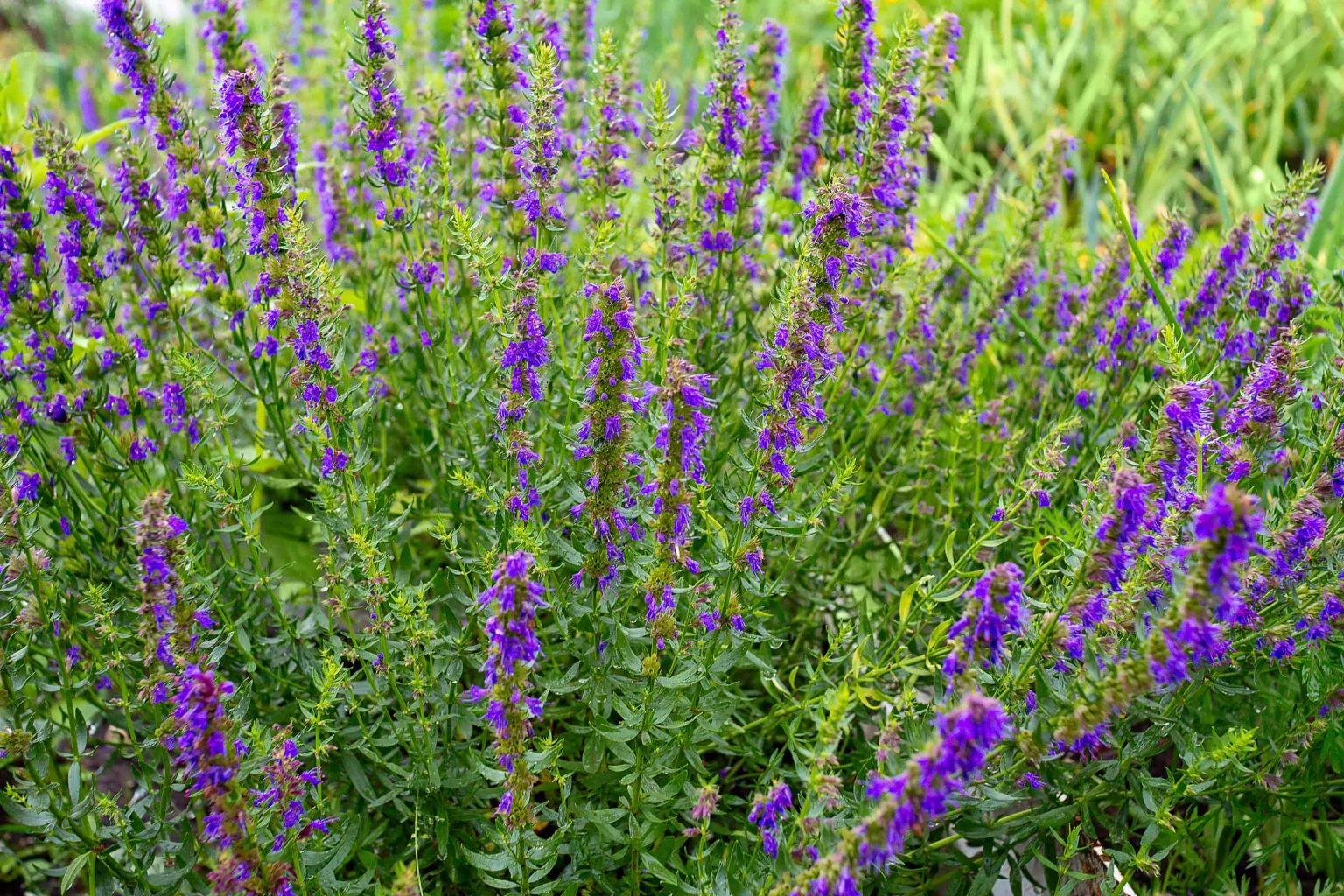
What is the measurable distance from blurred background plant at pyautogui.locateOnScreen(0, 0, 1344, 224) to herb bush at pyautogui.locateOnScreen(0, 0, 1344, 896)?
12.6 ft

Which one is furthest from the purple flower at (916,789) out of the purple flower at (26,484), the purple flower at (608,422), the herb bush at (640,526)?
the purple flower at (26,484)

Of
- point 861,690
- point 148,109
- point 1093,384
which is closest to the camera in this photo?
point 861,690

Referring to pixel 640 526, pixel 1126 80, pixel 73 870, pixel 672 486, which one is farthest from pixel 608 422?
pixel 1126 80

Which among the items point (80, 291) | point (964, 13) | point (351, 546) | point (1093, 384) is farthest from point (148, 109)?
point (964, 13)

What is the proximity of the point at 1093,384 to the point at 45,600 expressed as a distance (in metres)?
3.17

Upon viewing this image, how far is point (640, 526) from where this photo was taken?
279 cm

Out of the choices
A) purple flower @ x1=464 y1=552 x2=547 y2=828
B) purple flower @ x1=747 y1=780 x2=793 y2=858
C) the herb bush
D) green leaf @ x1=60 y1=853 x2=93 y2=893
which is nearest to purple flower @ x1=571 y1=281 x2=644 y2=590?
the herb bush

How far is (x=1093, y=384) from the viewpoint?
3797 mm

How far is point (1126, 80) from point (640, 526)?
7022 mm

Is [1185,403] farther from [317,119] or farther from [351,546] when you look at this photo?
[317,119]

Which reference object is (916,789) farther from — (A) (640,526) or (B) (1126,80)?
(B) (1126,80)

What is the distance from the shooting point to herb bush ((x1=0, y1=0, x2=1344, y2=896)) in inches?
91.8

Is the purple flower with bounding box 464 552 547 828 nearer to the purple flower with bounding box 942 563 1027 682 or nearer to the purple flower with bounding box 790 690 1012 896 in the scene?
the purple flower with bounding box 790 690 1012 896

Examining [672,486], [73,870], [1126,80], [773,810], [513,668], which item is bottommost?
[73,870]
